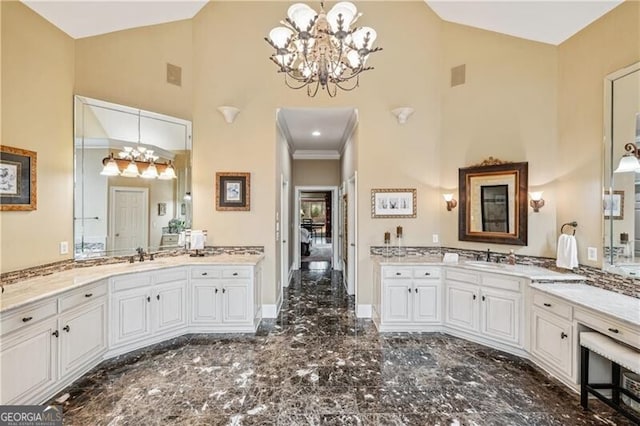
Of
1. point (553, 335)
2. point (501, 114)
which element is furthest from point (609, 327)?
point (501, 114)

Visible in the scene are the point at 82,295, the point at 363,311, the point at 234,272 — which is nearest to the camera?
the point at 82,295

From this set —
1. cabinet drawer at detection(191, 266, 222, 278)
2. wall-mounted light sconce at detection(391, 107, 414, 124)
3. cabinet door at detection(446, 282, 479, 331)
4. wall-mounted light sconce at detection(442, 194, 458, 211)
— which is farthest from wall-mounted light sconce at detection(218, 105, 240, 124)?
cabinet door at detection(446, 282, 479, 331)

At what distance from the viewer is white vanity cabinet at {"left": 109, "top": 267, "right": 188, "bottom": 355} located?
126 inches

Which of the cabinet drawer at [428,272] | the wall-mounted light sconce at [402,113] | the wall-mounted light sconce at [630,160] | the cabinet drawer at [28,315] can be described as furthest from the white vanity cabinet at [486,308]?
the cabinet drawer at [28,315]

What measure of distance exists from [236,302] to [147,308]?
100 centimetres

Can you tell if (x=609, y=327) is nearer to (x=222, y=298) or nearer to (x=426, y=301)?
(x=426, y=301)

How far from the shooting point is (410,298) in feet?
12.7

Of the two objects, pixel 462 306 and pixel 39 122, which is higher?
pixel 39 122

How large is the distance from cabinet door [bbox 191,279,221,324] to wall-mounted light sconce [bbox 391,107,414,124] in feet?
11.2

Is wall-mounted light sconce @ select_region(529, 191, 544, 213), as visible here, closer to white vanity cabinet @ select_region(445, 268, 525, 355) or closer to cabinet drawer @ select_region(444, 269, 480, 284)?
white vanity cabinet @ select_region(445, 268, 525, 355)

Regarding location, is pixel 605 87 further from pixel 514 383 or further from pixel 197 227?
pixel 197 227

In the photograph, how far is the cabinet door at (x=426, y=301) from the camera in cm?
384

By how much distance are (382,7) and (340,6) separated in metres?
2.63

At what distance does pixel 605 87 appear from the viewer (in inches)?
116
